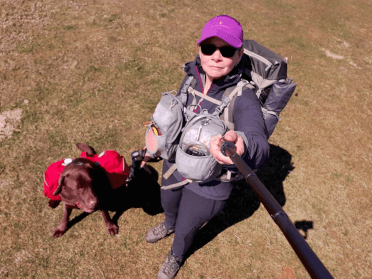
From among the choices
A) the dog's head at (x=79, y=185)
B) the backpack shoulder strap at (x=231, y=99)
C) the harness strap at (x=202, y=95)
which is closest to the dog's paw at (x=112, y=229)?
the dog's head at (x=79, y=185)

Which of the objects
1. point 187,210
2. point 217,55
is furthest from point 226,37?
Result: point 187,210

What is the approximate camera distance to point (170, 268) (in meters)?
4.34

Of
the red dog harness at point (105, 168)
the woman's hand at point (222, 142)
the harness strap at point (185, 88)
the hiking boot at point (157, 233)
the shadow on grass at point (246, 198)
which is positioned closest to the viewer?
the woman's hand at point (222, 142)

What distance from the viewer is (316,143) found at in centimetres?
684

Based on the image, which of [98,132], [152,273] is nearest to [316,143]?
[152,273]

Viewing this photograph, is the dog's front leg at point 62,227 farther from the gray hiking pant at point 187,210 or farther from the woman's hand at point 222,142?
the woman's hand at point 222,142

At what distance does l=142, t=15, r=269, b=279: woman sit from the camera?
7.31 feet

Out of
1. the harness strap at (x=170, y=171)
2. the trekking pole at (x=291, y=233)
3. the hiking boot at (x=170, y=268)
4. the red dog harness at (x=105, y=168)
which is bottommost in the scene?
the hiking boot at (x=170, y=268)

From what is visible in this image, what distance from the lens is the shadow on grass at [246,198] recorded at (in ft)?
16.7

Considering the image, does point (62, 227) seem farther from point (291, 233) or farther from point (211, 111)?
point (291, 233)

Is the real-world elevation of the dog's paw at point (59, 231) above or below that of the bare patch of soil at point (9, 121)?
below

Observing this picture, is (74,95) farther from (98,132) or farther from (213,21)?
(213,21)

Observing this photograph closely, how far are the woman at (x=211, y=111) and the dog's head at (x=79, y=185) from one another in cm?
112

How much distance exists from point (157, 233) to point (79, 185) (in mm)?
1857
